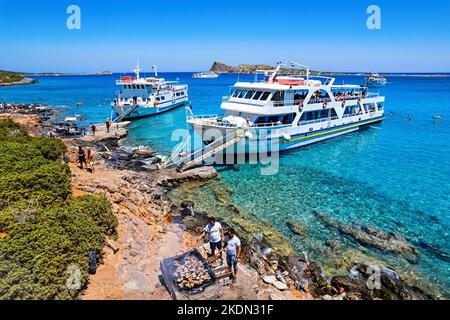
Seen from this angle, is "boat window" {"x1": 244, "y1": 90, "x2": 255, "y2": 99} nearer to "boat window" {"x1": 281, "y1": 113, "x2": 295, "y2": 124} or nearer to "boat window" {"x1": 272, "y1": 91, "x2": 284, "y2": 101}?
"boat window" {"x1": 272, "y1": 91, "x2": 284, "y2": 101}

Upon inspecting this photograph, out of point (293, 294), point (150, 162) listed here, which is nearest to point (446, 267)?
point (293, 294)

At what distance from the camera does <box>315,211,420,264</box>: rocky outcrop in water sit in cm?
1274

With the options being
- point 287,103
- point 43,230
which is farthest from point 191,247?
point 287,103

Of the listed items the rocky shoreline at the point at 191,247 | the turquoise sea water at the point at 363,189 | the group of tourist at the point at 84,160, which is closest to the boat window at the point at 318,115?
the turquoise sea water at the point at 363,189

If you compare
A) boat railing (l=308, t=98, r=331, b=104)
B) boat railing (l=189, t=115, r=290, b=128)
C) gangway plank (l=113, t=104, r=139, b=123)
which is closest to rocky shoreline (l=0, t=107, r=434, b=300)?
boat railing (l=189, t=115, r=290, b=128)

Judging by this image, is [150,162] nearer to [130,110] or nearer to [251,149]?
[251,149]

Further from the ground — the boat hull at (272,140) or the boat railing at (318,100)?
the boat railing at (318,100)

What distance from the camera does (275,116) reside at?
25000 mm

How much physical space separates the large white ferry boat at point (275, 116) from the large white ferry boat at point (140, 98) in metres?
20.0

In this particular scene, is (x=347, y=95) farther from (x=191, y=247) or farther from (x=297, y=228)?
(x=191, y=247)

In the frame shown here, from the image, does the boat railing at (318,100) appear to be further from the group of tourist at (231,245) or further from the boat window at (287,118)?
the group of tourist at (231,245)

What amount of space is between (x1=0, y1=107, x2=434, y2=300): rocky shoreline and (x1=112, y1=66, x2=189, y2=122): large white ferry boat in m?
23.7

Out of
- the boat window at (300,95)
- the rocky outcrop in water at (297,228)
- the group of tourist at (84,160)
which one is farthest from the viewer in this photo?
the boat window at (300,95)

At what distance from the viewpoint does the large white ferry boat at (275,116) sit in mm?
23109
